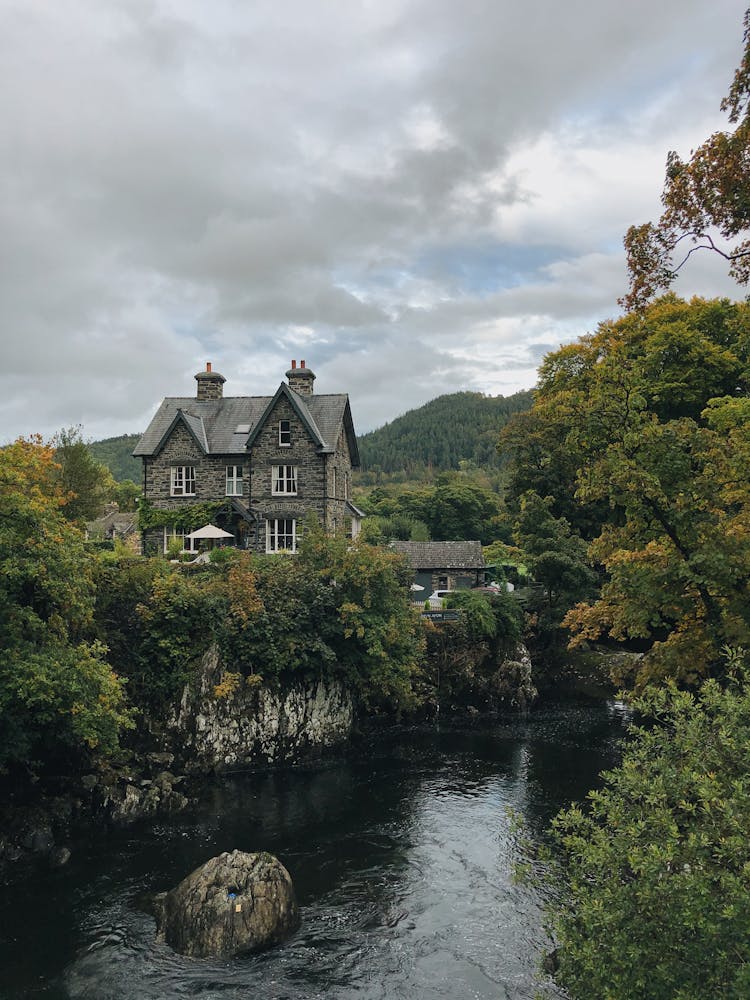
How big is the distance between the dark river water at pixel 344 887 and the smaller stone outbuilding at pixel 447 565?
3101 cm

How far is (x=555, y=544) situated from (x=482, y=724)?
1241 centimetres

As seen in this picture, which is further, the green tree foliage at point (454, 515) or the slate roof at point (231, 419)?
the green tree foliage at point (454, 515)

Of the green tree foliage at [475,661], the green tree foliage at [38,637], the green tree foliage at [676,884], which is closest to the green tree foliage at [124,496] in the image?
the green tree foliage at [475,661]

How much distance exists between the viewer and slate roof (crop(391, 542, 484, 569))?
2392 inches

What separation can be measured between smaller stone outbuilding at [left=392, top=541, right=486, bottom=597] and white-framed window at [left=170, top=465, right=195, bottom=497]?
2095cm

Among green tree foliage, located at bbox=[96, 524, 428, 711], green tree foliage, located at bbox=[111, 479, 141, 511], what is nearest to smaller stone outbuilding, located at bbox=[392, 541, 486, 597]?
green tree foliage, located at bbox=[96, 524, 428, 711]

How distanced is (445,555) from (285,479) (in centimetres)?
2099

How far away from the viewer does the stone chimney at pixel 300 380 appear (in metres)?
49.9

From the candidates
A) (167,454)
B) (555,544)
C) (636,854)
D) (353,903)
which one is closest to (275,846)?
(353,903)

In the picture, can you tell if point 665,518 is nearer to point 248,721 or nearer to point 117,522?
point 248,721

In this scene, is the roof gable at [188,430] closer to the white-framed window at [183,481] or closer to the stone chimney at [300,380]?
the white-framed window at [183,481]

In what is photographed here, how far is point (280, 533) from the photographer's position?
1834 inches

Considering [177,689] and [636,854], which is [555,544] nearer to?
[177,689]

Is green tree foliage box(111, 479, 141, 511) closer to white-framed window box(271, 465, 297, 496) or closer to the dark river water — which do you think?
white-framed window box(271, 465, 297, 496)
